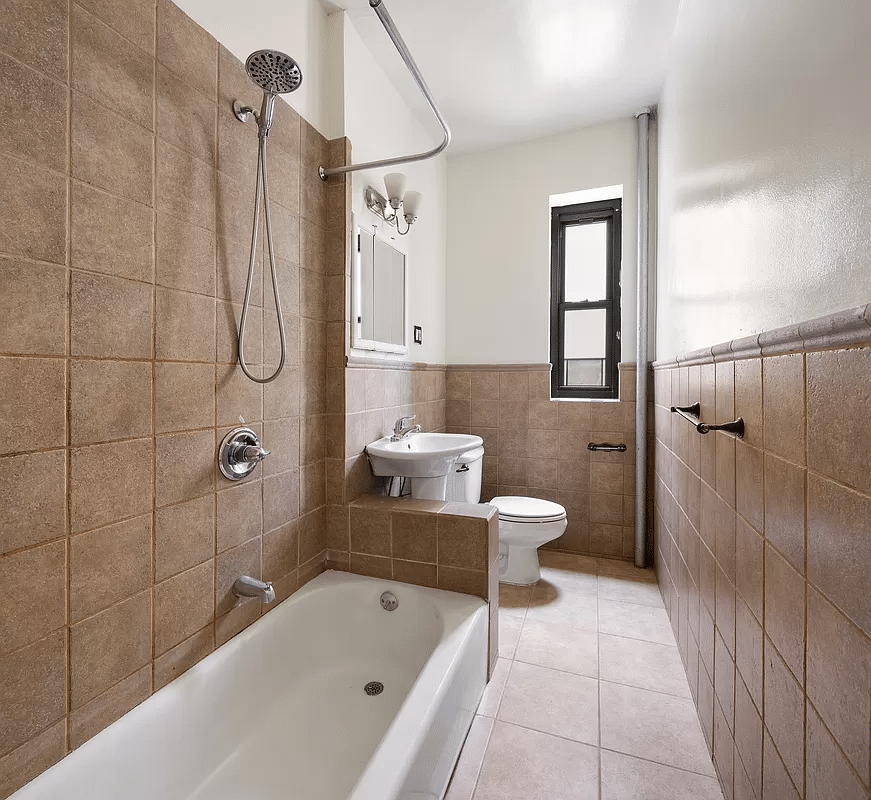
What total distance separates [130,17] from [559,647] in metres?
2.40

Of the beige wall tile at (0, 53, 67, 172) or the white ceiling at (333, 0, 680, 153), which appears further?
the white ceiling at (333, 0, 680, 153)

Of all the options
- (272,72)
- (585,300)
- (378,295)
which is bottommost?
(378,295)

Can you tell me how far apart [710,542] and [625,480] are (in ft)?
4.35

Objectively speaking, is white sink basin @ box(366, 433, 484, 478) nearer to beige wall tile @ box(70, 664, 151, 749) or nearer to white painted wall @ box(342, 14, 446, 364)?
white painted wall @ box(342, 14, 446, 364)

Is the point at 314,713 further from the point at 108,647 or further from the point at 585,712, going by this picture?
the point at 585,712

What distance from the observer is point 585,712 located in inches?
60.7

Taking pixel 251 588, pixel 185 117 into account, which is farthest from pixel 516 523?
pixel 185 117

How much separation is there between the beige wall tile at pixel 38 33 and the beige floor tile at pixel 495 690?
2.02 metres

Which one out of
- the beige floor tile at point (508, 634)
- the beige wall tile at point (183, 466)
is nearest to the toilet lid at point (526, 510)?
the beige floor tile at point (508, 634)

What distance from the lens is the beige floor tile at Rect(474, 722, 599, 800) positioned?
125cm

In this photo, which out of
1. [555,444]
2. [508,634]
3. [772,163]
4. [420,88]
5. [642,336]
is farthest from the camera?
[555,444]

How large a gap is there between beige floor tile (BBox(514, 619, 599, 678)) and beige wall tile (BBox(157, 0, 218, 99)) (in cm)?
220

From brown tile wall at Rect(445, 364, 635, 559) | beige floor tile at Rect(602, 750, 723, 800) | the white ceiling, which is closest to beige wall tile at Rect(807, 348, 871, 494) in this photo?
beige floor tile at Rect(602, 750, 723, 800)

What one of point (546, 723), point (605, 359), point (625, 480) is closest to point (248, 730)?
point (546, 723)
